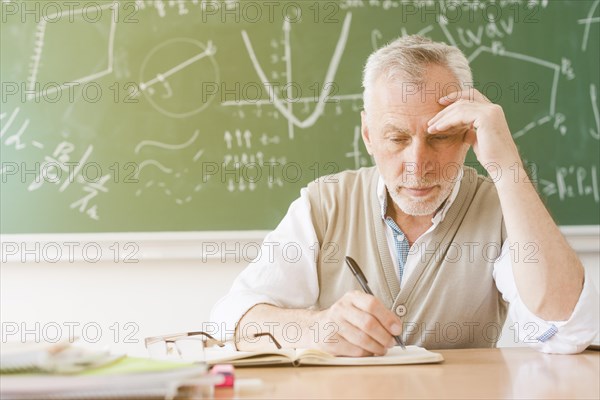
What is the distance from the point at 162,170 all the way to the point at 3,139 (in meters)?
0.58

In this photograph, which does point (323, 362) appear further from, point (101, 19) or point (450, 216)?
point (101, 19)

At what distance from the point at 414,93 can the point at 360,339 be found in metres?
0.74

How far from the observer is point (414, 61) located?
194 cm

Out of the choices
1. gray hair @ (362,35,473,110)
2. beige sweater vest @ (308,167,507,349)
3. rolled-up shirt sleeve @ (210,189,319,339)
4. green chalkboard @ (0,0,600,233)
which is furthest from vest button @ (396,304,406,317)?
green chalkboard @ (0,0,600,233)

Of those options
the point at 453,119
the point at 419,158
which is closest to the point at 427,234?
the point at 419,158

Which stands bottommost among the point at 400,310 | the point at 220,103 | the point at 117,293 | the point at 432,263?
the point at 117,293

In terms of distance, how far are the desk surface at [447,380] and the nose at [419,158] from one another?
1.89 ft

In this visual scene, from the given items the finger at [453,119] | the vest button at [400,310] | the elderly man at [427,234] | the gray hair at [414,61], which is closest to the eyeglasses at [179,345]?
the elderly man at [427,234]

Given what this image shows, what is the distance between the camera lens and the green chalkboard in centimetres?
268

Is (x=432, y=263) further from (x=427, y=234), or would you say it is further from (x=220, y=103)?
(x=220, y=103)

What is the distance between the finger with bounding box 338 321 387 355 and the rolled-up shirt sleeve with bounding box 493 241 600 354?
41 cm

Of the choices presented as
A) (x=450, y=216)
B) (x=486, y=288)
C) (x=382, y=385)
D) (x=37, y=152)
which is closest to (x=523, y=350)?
(x=486, y=288)

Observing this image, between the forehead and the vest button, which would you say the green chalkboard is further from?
the vest button

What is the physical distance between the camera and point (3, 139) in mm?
2691
